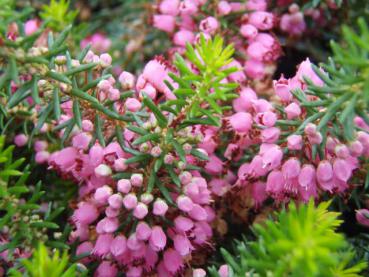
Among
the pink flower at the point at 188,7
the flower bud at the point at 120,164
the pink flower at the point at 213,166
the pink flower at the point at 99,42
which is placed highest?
the pink flower at the point at 188,7

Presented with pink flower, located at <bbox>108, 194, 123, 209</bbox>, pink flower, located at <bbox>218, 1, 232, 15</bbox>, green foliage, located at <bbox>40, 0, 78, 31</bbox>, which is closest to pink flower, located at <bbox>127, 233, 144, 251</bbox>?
pink flower, located at <bbox>108, 194, 123, 209</bbox>

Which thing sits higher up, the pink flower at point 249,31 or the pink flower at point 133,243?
the pink flower at point 249,31

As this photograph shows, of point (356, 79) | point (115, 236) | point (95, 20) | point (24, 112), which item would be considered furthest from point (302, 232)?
point (95, 20)

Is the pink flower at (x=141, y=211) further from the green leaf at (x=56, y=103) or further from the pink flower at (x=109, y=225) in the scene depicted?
the green leaf at (x=56, y=103)

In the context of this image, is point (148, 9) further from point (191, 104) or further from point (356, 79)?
point (356, 79)

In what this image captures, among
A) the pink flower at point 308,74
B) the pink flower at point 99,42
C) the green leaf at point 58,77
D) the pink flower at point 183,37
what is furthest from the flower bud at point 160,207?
the pink flower at point 99,42

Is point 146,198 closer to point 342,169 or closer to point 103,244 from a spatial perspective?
point 103,244

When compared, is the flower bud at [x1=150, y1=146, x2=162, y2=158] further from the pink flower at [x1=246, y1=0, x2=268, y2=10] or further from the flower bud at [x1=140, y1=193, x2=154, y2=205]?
the pink flower at [x1=246, y1=0, x2=268, y2=10]

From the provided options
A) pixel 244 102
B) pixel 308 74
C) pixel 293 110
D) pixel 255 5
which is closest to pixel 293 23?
pixel 255 5
